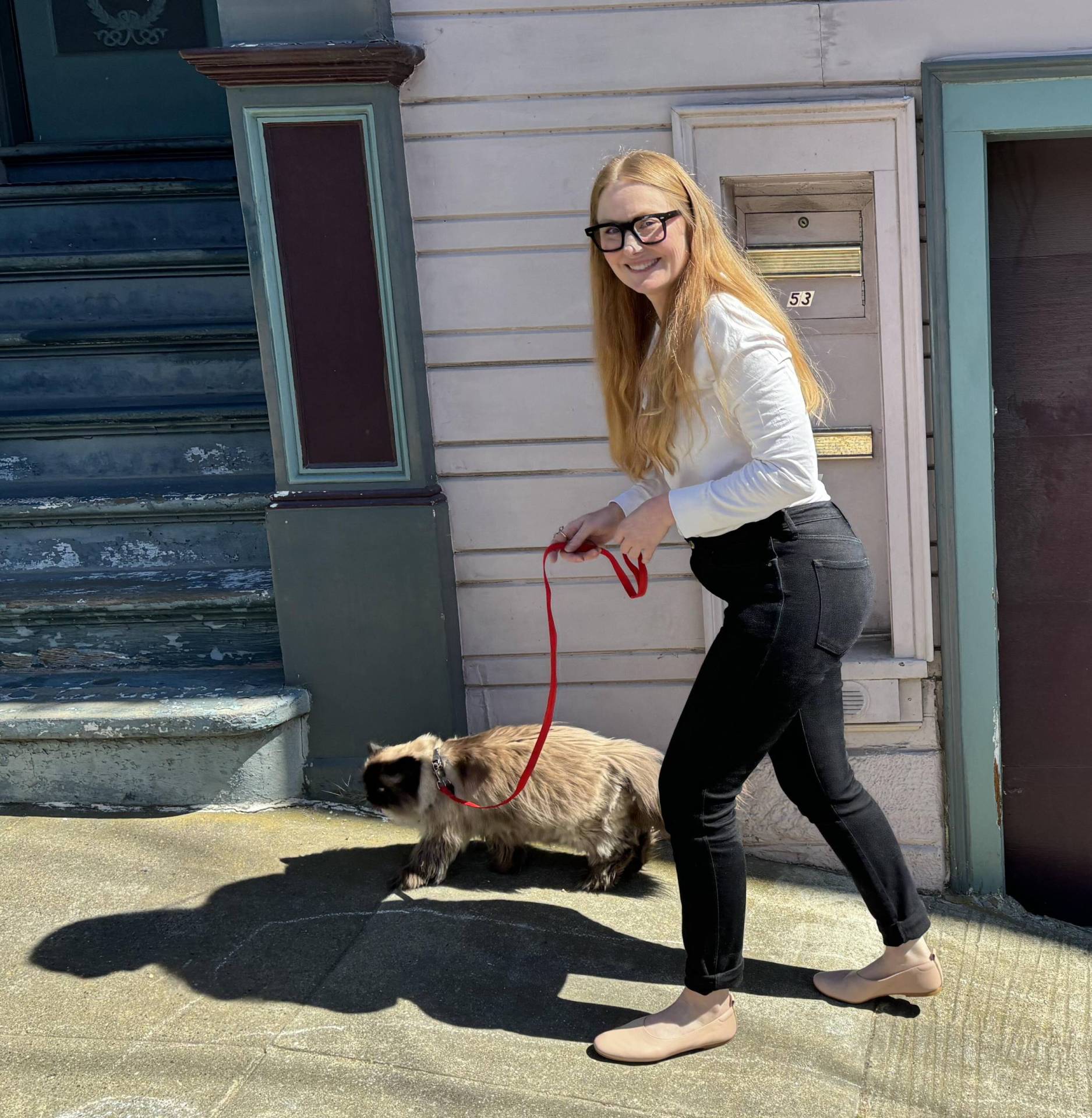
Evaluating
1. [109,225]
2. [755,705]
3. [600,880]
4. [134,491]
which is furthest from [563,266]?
[109,225]

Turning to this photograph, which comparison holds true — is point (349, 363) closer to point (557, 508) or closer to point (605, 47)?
point (557, 508)

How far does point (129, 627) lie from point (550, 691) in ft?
6.09

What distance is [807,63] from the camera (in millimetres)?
3594

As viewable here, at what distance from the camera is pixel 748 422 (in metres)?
2.40

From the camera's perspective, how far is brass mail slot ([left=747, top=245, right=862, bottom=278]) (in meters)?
3.71

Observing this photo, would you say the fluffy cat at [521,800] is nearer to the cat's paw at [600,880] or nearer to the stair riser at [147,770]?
the cat's paw at [600,880]

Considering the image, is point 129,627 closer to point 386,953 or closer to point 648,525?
point 386,953

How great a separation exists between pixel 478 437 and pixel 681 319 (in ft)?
5.02

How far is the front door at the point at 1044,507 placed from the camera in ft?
12.2

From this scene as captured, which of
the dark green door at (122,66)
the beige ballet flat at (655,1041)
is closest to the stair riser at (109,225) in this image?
the dark green door at (122,66)

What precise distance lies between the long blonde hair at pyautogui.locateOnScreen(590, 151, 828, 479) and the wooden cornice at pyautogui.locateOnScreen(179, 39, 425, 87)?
51.5 inches

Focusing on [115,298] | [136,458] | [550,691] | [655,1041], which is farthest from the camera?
[115,298]

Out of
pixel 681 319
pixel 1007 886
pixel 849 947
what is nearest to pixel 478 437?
pixel 681 319

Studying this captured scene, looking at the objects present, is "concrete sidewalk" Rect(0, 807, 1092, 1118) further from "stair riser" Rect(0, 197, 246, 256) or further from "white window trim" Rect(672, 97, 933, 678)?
"stair riser" Rect(0, 197, 246, 256)
